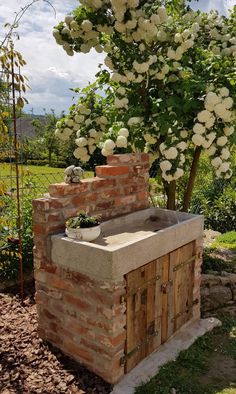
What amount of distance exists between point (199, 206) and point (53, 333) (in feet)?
19.1

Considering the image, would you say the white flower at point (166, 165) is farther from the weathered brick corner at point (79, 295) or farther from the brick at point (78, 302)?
the brick at point (78, 302)

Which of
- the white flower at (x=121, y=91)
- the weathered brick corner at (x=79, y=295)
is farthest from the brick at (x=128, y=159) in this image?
the white flower at (x=121, y=91)

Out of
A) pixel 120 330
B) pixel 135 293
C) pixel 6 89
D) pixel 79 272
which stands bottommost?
pixel 120 330

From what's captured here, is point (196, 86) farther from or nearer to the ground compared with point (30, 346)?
farther from the ground

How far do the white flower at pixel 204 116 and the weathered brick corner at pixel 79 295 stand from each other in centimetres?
102

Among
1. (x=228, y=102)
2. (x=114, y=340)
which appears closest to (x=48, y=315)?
(x=114, y=340)

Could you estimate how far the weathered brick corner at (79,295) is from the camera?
301 cm

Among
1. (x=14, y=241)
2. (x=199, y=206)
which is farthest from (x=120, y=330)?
(x=199, y=206)

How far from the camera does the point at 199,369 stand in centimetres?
341

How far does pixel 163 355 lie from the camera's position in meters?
3.50

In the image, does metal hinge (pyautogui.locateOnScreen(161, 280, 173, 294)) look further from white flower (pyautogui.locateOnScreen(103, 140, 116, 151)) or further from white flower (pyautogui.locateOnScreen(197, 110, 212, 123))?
white flower (pyautogui.locateOnScreen(197, 110, 212, 123))

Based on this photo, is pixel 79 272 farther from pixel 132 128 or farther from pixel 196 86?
pixel 196 86

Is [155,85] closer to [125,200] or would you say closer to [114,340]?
[125,200]

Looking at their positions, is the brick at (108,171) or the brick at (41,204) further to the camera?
the brick at (108,171)
